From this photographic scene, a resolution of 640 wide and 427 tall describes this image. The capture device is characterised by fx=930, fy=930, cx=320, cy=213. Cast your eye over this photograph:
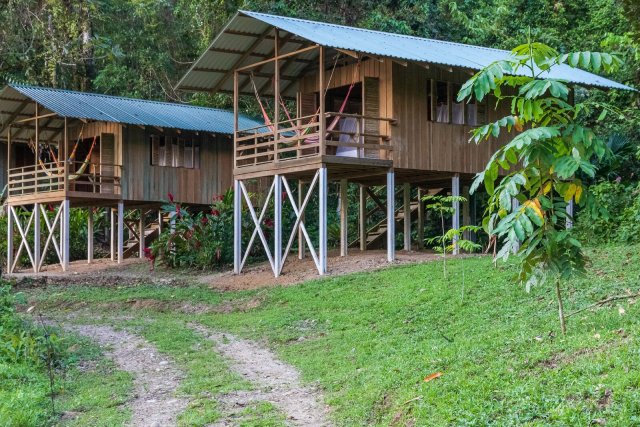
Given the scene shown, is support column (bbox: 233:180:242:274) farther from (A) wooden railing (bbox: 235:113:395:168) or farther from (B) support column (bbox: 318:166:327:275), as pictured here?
(B) support column (bbox: 318:166:327:275)

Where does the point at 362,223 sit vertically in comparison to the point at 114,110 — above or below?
below

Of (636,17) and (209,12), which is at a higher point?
(209,12)

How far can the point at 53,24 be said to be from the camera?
3453cm

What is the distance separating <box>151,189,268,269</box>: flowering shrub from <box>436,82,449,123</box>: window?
6731 mm

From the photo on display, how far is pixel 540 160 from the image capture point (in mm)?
9273

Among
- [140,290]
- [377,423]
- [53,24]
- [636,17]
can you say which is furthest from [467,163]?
[53,24]

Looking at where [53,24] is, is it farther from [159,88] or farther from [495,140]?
[495,140]

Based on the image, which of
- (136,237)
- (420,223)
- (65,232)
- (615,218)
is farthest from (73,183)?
(615,218)

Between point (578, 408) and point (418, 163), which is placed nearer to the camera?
point (578, 408)

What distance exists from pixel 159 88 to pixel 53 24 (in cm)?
536

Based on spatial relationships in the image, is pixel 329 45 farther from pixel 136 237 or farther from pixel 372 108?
pixel 136 237

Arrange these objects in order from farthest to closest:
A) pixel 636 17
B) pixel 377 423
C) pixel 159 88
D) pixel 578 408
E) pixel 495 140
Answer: pixel 159 88 < pixel 495 140 < pixel 636 17 < pixel 377 423 < pixel 578 408

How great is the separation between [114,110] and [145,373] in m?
17.3

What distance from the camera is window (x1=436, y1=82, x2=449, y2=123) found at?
2194cm
